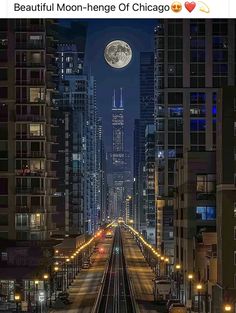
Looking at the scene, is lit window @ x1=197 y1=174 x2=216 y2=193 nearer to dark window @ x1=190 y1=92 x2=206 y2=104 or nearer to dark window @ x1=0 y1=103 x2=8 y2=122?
dark window @ x1=0 y1=103 x2=8 y2=122

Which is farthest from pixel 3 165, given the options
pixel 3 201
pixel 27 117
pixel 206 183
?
pixel 206 183

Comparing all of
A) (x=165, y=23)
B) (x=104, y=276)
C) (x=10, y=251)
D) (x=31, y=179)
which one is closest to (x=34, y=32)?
(x=31, y=179)

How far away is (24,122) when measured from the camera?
119 metres

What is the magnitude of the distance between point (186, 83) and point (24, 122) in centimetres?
6523

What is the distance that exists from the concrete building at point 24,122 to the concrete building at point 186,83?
60.9 metres

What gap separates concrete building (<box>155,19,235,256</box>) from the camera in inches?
6959

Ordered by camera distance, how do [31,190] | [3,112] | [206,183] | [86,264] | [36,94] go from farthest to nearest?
[86,264] → [3,112] → [36,94] → [31,190] → [206,183]

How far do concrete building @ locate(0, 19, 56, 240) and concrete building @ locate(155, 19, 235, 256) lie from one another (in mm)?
60907

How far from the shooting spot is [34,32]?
118m

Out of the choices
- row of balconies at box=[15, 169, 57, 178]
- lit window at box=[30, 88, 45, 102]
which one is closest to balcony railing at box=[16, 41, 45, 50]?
lit window at box=[30, 88, 45, 102]
